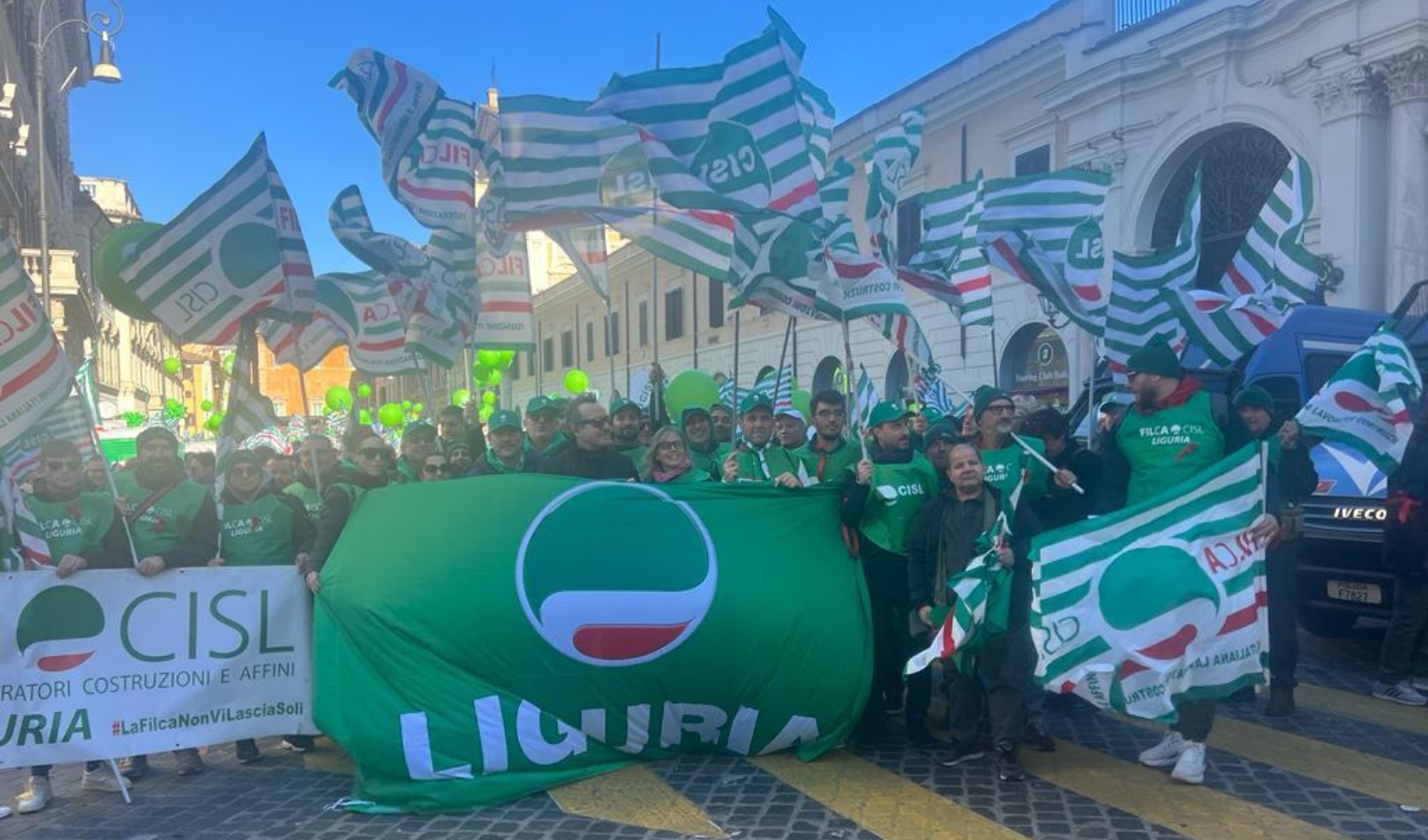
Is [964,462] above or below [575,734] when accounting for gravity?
above

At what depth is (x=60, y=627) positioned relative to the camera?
16.6 feet

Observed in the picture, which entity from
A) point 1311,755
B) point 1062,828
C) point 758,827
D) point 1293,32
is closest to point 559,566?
point 758,827

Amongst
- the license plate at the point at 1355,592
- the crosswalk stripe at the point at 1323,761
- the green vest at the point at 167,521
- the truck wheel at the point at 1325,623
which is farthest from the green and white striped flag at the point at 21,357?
the truck wheel at the point at 1325,623

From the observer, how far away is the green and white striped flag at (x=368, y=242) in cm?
883

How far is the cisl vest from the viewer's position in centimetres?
545

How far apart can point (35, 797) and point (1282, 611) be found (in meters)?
6.33

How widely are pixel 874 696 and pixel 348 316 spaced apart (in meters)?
9.03

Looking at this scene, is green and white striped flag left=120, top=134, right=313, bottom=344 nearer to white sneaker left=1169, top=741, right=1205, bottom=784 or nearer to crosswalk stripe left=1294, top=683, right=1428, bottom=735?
white sneaker left=1169, top=741, right=1205, bottom=784

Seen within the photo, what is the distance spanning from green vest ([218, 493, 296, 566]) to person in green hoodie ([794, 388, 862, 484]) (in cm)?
288

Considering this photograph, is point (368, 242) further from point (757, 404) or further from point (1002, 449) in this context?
point (1002, 449)

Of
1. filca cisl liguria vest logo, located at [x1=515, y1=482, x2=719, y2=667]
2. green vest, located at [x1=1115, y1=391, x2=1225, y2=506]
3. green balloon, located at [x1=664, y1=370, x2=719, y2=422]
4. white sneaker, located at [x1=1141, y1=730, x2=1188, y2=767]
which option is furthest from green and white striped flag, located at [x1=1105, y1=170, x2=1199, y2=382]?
green balloon, located at [x1=664, y1=370, x2=719, y2=422]

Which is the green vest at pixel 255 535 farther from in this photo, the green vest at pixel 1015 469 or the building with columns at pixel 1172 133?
the building with columns at pixel 1172 133

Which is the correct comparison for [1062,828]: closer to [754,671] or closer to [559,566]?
[754,671]

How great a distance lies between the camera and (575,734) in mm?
5086
